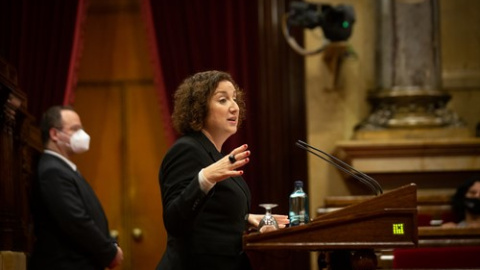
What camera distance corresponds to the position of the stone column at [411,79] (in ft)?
19.9

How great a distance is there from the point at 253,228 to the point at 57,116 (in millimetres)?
2107

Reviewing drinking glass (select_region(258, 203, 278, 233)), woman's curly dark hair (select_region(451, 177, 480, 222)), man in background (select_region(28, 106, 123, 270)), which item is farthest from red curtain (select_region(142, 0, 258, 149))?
drinking glass (select_region(258, 203, 278, 233))

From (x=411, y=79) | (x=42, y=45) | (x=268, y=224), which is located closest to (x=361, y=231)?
(x=268, y=224)

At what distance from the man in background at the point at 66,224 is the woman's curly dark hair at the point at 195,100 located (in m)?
1.35

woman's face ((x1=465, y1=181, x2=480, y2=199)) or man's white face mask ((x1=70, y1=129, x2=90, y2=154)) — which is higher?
man's white face mask ((x1=70, y1=129, x2=90, y2=154))

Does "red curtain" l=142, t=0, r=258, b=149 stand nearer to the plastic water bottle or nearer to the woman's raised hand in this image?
the plastic water bottle

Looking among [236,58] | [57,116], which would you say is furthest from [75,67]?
[57,116]

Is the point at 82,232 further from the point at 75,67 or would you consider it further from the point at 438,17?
the point at 438,17

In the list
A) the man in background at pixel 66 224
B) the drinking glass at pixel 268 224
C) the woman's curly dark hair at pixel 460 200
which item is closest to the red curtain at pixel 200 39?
the woman's curly dark hair at pixel 460 200

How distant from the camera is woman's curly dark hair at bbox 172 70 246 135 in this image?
2951 mm

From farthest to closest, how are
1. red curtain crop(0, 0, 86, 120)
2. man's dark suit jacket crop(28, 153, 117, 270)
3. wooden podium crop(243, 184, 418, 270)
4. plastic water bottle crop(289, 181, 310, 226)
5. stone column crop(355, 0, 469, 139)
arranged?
red curtain crop(0, 0, 86, 120), stone column crop(355, 0, 469, 139), man's dark suit jacket crop(28, 153, 117, 270), plastic water bottle crop(289, 181, 310, 226), wooden podium crop(243, 184, 418, 270)

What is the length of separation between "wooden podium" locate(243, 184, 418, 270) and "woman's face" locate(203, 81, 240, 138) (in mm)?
534

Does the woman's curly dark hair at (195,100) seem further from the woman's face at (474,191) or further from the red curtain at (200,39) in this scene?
the red curtain at (200,39)

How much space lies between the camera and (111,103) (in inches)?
268
